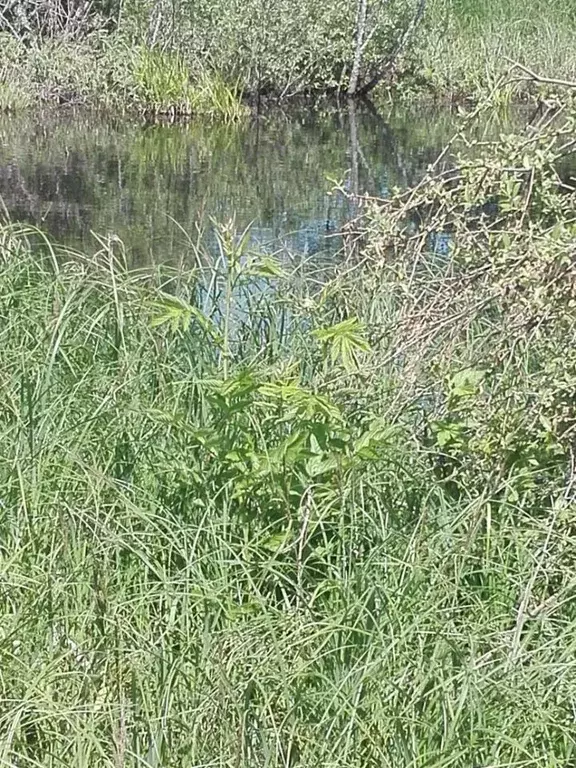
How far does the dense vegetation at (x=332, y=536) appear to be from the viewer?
85.3 inches

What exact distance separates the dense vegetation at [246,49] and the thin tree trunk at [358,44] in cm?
2

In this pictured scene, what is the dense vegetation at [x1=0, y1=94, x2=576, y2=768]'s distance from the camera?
7.11ft

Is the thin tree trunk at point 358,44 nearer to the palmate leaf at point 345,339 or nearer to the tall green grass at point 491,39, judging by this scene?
the tall green grass at point 491,39

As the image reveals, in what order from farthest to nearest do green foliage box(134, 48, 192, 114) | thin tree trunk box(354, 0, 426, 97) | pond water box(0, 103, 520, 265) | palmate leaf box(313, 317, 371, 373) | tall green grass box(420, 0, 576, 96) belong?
thin tree trunk box(354, 0, 426, 97) → tall green grass box(420, 0, 576, 96) → green foliage box(134, 48, 192, 114) → pond water box(0, 103, 520, 265) → palmate leaf box(313, 317, 371, 373)

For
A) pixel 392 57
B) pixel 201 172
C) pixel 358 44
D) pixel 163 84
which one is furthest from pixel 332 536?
pixel 392 57

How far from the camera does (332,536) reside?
275 cm

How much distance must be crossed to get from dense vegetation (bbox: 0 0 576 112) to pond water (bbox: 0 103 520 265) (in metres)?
0.44

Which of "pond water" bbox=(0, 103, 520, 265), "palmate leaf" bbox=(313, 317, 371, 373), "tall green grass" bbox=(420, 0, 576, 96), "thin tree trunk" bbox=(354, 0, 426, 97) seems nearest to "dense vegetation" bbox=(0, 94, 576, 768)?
"palmate leaf" bbox=(313, 317, 371, 373)

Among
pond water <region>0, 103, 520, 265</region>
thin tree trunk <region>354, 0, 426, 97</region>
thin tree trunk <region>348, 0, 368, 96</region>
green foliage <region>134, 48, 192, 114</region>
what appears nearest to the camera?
pond water <region>0, 103, 520, 265</region>

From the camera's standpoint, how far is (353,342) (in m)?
2.62

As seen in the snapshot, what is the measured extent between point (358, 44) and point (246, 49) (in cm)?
130

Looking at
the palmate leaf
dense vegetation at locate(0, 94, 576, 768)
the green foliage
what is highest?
the palmate leaf

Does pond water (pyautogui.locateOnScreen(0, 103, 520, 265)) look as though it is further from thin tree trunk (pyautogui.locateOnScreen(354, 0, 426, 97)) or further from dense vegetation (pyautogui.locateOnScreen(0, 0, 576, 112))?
thin tree trunk (pyautogui.locateOnScreen(354, 0, 426, 97))

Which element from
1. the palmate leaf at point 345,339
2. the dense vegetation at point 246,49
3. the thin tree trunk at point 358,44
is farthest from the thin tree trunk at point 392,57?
the palmate leaf at point 345,339
